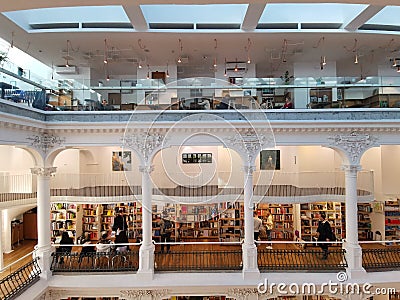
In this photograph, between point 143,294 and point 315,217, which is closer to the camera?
point 143,294

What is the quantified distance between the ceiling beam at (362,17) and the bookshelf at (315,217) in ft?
19.2

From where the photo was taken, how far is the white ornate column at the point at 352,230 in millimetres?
8531

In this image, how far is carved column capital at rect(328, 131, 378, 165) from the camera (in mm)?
8734

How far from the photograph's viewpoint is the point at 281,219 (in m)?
12.3

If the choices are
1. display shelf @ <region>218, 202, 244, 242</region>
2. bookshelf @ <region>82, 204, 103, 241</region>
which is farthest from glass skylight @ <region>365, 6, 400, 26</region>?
bookshelf @ <region>82, 204, 103, 241</region>

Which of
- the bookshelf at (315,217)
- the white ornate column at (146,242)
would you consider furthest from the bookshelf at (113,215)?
the bookshelf at (315,217)

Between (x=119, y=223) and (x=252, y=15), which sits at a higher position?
(x=252, y=15)

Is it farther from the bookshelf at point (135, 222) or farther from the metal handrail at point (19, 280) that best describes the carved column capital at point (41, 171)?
the bookshelf at point (135, 222)

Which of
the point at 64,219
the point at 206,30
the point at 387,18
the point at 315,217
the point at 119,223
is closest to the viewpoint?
the point at 206,30

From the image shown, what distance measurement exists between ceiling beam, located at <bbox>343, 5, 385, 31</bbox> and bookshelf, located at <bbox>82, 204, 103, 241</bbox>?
33.9ft

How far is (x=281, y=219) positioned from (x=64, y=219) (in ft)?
26.3

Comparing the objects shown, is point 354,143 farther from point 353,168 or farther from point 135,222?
point 135,222

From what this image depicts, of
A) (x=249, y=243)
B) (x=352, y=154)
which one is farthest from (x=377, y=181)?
(x=249, y=243)

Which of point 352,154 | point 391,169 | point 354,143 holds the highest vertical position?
point 354,143
